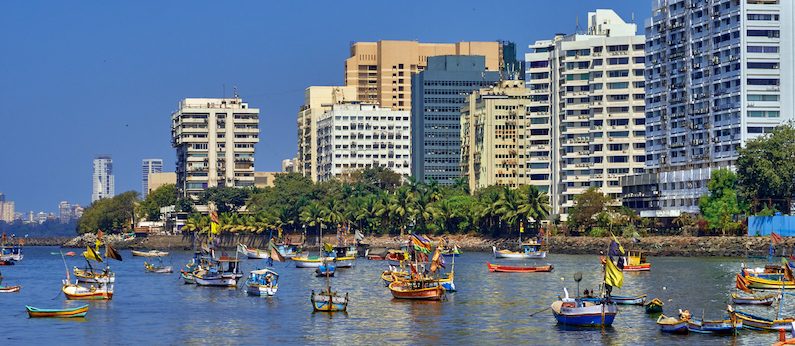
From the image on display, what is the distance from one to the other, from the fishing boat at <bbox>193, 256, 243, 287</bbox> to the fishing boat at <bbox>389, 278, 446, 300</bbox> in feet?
82.6

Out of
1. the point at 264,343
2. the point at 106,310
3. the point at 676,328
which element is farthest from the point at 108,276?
the point at 676,328

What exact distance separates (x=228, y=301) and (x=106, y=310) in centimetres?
1218

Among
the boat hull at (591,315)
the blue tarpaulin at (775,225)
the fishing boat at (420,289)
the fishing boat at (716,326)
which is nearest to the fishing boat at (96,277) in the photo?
the fishing boat at (420,289)

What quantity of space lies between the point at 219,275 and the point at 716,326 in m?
62.3

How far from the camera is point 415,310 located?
11712cm

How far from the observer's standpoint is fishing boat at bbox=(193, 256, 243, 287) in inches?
5723

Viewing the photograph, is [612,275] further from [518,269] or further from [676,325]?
[518,269]

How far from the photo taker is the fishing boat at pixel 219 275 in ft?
477

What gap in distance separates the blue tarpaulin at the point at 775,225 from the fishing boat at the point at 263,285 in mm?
83613

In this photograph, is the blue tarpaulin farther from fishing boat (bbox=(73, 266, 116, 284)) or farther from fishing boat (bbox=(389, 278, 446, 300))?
fishing boat (bbox=(73, 266, 116, 284))

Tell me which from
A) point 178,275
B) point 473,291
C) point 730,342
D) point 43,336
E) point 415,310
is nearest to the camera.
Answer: point 730,342

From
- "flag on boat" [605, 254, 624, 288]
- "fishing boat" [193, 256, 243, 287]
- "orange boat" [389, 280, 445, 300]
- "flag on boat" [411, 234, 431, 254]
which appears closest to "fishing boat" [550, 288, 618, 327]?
"flag on boat" [605, 254, 624, 288]

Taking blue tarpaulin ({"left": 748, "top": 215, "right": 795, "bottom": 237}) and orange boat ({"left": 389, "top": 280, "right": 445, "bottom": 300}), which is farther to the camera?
blue tarpaulin ({"left": 748, "top": 215, "right": 795, "bottom": 237})

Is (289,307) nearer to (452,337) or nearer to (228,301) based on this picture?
(228,301)
